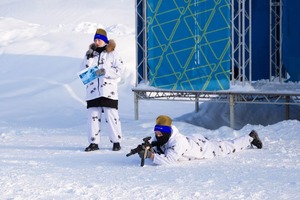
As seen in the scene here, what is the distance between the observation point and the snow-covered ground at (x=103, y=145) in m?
5.95

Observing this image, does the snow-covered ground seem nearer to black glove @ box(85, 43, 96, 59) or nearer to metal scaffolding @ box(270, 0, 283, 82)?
black glove @ box(85, 43, 96, 59)

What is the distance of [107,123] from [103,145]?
58 centimetres

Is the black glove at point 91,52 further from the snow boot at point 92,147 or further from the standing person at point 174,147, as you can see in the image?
the standing person at point 174,147

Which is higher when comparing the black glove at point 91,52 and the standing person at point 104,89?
the black glove at point 91,52

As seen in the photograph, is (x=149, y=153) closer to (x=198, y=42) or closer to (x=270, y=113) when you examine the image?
(x=198, y=42)

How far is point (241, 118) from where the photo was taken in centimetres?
1190

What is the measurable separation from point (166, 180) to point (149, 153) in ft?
2.24

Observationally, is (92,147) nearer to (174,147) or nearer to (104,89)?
(104,89)

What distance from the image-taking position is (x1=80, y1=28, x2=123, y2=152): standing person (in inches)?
323

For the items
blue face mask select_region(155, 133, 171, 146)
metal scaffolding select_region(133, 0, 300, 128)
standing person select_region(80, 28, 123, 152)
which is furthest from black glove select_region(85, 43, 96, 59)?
metal scaffolding select_region(133, 0, 300, 128)

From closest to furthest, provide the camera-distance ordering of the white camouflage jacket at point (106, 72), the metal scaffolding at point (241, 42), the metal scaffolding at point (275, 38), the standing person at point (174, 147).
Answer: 1. the standing person at point (174, 147)
2. the white camouflage jacket at point (106, 72)
3. the metal scaffolding at point (241, 42)
4. the metal scaffolding at point (275, 38)

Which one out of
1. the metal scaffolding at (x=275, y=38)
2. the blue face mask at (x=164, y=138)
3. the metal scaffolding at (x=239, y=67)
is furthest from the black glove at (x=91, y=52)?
the metal scaffolding at (x=275, y=38)

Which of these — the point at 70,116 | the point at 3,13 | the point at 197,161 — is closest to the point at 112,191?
the point at 197,161

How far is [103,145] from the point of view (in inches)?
345
